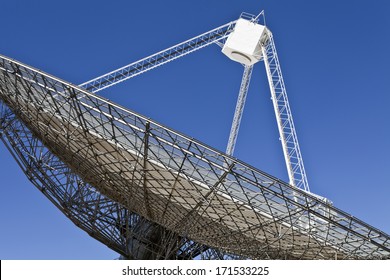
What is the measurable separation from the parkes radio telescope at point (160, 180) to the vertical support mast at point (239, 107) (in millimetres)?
5059

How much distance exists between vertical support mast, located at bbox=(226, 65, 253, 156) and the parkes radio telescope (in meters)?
5.06

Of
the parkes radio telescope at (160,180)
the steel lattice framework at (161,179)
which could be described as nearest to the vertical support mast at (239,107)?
the parkes radio telescope at (160,180)

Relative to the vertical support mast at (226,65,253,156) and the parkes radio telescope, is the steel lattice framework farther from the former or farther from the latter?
the vertical support mast at (226,65,253,156)

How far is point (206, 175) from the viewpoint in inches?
1401

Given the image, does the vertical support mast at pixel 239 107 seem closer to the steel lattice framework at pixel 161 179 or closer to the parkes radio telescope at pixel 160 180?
the parkes radio telescope at pixel 160 180

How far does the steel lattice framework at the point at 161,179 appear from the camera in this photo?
3331cm

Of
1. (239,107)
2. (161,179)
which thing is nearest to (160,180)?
(161,179)

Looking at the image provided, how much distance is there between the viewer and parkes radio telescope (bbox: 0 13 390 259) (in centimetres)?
3331

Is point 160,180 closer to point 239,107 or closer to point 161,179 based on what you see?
point 161,179

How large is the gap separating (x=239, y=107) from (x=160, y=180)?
21032 mm

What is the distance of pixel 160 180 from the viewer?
3869 centimetres

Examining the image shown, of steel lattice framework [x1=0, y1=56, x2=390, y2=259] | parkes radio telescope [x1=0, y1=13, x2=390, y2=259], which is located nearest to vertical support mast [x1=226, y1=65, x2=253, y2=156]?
parkes radio telescope [x1=0, y1=13, x2=390, y2=259]

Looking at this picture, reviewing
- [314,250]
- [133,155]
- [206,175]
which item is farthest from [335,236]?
[133,155]
